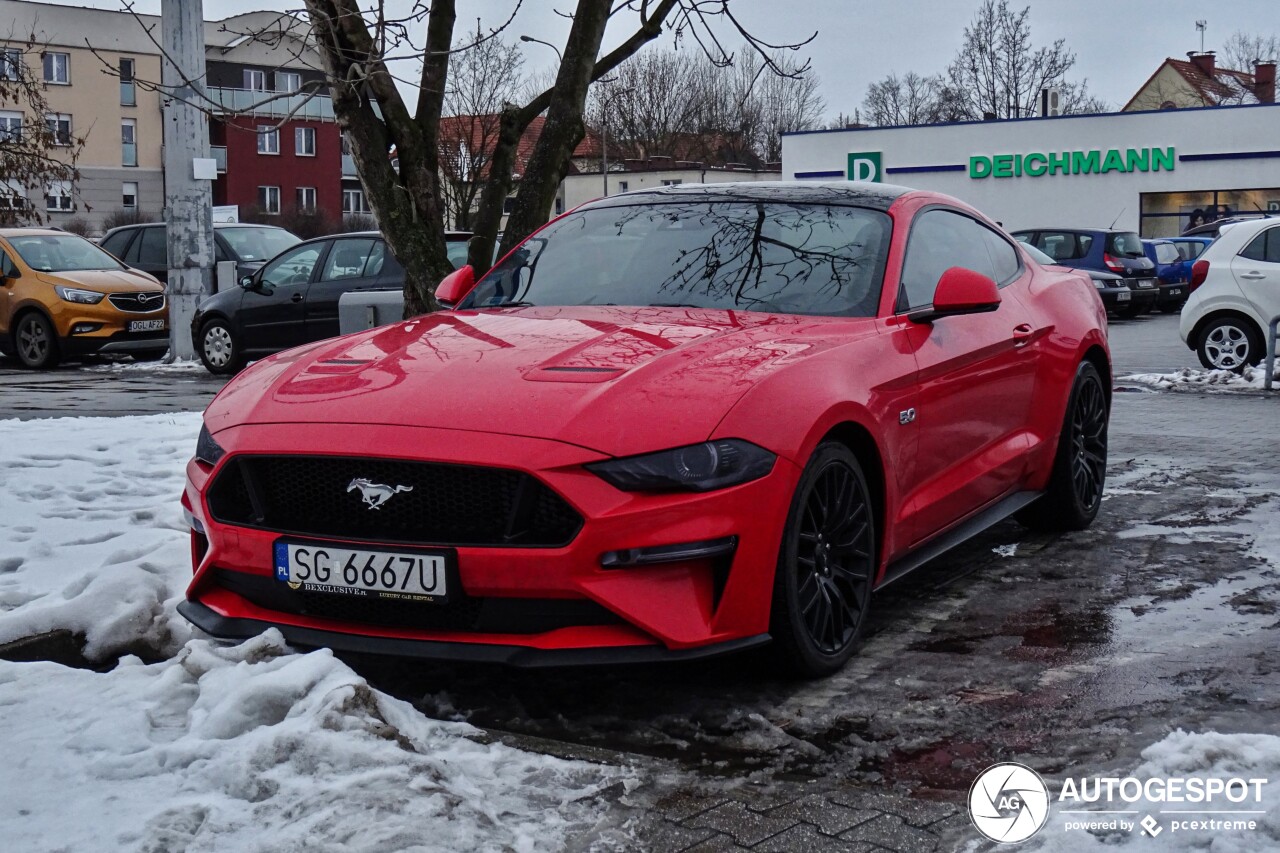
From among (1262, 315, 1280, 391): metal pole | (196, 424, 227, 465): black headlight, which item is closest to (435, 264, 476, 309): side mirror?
(196, 424, 227, 465): black headlight

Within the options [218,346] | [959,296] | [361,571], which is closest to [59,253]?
[218,346]

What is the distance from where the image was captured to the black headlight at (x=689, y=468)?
393 centimetres

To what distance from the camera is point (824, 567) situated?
4.48 meters

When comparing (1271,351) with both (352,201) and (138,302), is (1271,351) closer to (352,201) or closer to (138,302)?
(138,302)

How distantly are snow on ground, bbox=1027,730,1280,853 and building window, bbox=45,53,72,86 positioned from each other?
70.1m

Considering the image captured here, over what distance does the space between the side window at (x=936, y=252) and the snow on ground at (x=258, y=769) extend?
241 centimetres

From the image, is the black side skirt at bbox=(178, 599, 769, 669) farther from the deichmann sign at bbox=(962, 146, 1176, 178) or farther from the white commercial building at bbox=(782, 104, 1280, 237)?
the deichmann sign at bbox=(962, 146, 1176, 178)

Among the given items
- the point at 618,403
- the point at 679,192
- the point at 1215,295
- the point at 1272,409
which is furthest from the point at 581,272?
the point at 1215,295

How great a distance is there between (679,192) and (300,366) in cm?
192

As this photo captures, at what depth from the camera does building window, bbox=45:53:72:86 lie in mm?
66938

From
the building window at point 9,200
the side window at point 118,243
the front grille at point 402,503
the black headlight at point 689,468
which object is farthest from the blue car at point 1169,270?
the front grille at point 402,503

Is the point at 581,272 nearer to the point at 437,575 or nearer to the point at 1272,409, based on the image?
the point at 437,575

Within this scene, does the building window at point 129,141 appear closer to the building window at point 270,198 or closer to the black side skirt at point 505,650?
the building window at point 270,198

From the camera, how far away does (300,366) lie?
4824mm
